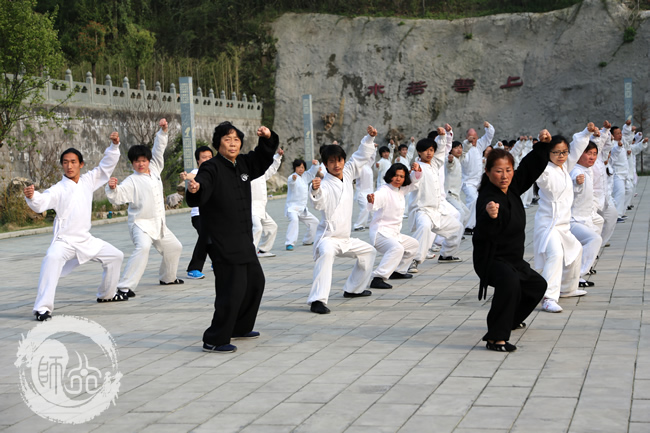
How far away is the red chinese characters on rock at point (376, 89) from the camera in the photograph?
36.1 metres

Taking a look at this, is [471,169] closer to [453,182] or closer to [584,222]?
[453,182]

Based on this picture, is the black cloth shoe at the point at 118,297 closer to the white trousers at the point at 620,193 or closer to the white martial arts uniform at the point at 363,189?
the white martial arts uniform at the point at 363,189

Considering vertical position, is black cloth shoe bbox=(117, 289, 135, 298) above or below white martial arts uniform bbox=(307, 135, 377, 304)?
below

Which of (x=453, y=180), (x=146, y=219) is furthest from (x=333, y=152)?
(x=453, y=180)

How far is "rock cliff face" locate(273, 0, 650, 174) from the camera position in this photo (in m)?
33.0

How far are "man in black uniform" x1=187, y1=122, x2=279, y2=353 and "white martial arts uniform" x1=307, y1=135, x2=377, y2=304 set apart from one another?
1211 mm

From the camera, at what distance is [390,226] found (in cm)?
855

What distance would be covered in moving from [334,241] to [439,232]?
300 cm

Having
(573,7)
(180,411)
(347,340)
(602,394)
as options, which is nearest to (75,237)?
(347,340)

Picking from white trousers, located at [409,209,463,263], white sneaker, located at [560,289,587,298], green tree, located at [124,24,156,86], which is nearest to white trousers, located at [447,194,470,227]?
white trousers, located at [409,209,463,263]

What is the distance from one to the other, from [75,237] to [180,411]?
12.8 ft

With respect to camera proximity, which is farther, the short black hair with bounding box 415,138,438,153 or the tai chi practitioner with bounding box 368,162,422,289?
the short black hair with bounding box 415,138,438,153

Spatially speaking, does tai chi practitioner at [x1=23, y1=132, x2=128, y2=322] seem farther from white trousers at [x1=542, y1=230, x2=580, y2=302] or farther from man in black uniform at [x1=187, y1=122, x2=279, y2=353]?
white trousers at [x1=542, y1=230, x2=580, y2=302]
